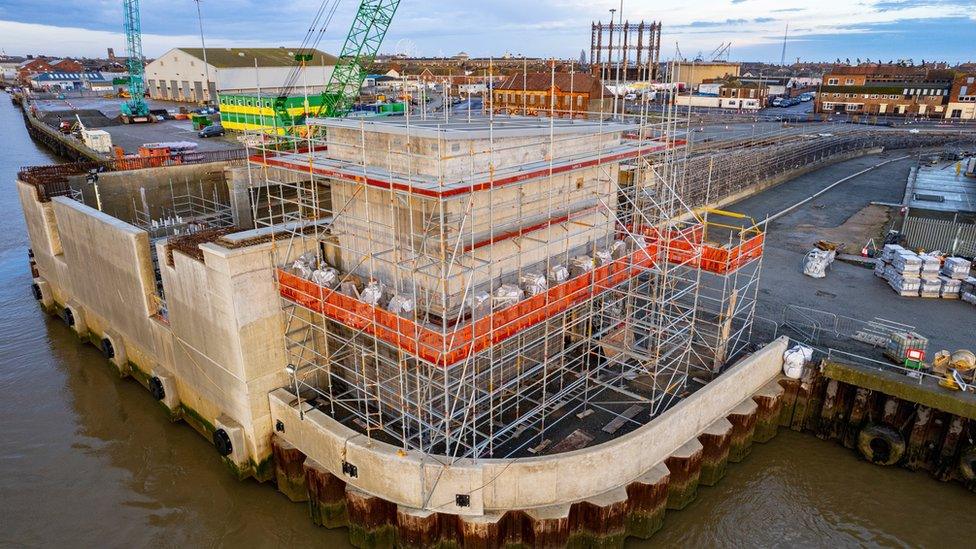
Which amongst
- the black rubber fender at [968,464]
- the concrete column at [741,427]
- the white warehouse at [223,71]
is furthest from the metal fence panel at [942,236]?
the white warehouse at [223,71]

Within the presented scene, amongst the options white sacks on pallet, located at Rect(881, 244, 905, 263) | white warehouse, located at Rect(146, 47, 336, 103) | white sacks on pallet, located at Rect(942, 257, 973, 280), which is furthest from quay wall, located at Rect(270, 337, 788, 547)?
white warehouse, located at Rect(146, 47, 336, 103)

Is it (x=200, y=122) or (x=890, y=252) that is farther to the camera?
(x=200, y=122)

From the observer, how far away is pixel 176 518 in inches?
639

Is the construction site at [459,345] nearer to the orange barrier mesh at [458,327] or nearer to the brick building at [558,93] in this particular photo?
the orange barrier mesh at [458,327]

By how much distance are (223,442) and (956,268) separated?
1111 inches

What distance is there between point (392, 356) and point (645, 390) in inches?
307

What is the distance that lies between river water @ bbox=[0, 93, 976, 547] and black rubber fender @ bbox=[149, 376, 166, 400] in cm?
92

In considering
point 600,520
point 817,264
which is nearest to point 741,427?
point 600,520

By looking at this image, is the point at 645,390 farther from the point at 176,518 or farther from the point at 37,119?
the point at 37,119

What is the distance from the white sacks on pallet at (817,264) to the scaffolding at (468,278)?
425 inches

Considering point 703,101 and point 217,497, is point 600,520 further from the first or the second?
point 703,101

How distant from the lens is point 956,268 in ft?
79.2

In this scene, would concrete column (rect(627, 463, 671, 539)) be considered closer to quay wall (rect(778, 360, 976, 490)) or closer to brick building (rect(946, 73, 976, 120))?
quay wall (rect(778, 360, 976, 490))

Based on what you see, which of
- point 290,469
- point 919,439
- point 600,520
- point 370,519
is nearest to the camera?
point 600,520
